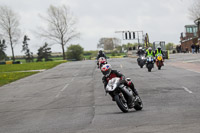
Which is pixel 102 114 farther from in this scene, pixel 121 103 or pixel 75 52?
pixel 75 52

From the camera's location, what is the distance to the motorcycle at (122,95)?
9833 millimetres

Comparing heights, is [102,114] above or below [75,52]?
above

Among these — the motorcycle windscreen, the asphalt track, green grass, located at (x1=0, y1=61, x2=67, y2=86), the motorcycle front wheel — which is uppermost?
the motorcycle windscreen

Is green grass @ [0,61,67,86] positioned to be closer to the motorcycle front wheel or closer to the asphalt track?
the asphalt track

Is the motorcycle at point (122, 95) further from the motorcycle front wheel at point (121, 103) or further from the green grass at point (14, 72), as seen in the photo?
the green grass at point (14, 72)

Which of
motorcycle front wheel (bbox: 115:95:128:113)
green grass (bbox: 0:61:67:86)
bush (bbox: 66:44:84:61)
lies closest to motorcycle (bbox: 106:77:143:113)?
motorcycle front wheel (bbox: 115:95:128:113)

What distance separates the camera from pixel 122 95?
9.92m

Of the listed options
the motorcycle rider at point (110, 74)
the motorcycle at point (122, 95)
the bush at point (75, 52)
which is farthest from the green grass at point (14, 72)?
the bush at point (75, 52)

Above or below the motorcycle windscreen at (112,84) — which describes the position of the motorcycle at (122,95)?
below

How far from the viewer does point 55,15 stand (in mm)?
95625

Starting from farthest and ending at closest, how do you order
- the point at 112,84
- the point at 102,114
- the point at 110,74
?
the point at 110,74
the point at 102,114
the point at 112,84

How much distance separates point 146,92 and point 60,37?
3212 inches

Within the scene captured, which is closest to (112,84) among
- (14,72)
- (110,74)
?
(110,74)

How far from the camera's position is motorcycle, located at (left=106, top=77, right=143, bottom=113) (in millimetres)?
9833
